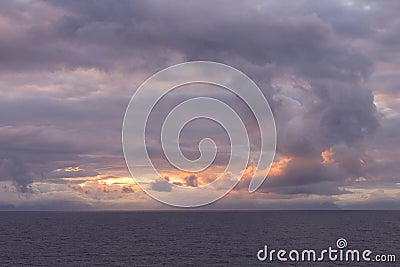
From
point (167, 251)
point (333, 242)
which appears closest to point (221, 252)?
point (167, 251)

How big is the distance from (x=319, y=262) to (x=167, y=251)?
46.4 metres

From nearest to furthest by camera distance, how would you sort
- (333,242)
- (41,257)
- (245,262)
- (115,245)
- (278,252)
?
(245,262), (41,257), (278,252), (115,245), (333,242)

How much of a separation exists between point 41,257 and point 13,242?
52.8 metres

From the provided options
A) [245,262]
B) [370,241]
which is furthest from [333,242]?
[245,262]

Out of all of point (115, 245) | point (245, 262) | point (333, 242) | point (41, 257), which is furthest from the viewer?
point (333, 242)

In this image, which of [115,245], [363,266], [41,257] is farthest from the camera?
[115,245]

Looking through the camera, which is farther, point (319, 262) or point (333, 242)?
point (333, 242)

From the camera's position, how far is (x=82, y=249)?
496ft

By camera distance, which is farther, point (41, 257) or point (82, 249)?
point (82, 249)

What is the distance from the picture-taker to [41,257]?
13325 cm

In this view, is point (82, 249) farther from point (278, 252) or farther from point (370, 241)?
point (370, 241)

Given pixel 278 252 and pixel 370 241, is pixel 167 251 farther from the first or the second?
pixel 370 241

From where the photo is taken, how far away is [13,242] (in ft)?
588

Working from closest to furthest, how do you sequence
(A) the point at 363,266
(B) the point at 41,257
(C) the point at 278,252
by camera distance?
(A) the point at 363,266
(B) the point at 41,257
(C) the point at 278,252
